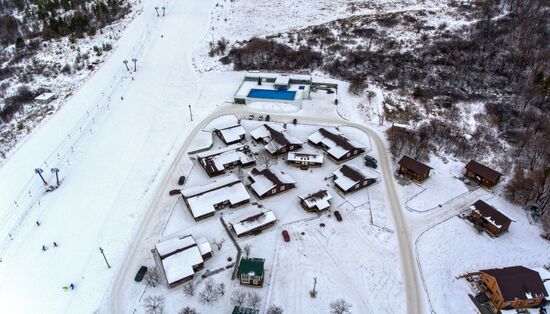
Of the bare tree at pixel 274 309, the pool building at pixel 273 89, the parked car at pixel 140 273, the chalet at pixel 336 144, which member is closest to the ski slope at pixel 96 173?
the parked car at pixel 140 273

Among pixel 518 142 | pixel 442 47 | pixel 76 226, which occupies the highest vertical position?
pixel 442 47

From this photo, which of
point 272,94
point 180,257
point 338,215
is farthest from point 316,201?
point 272,94

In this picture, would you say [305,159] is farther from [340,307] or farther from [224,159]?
[340,307]

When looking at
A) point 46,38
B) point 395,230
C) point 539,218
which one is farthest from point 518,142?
point 46,38

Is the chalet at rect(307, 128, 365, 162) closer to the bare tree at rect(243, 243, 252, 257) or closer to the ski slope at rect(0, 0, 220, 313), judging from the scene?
the bare tree at rect(243, 243, 252, 257)

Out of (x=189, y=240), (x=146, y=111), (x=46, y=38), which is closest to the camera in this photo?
(x=189, y=240)

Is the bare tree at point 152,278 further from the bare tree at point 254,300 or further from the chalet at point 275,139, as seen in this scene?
the chalet at point 275,139

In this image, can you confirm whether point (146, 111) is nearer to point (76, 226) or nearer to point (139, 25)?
point (76, 226)
